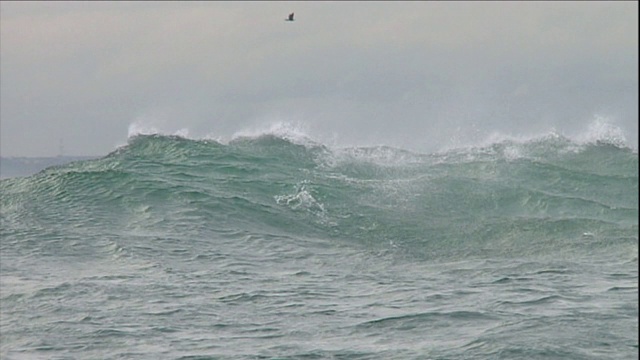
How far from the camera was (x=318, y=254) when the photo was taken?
76.7ft

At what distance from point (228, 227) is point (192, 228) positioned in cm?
85

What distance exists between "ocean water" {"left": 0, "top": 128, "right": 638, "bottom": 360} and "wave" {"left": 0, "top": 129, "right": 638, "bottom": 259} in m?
0.10

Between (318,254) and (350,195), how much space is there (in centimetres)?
746

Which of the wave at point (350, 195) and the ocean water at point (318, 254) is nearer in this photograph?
the ocean water at point (318, 254)

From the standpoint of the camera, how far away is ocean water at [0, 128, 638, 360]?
612 inches

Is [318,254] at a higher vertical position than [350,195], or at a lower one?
lower

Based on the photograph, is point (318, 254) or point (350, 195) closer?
point (318, 254)

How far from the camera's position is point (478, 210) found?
2944cm

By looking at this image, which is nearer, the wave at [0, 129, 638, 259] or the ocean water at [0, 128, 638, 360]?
the ocean water at [0, 128, 638, 360]

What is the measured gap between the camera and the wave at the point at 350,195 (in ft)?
83.7

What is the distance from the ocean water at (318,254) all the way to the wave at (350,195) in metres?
0.10

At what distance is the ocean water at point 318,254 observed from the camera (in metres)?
15.5

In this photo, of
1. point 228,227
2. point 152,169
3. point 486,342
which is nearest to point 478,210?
point 228,227

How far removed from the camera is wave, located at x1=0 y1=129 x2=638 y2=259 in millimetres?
25500
